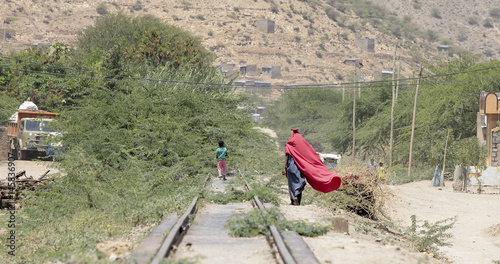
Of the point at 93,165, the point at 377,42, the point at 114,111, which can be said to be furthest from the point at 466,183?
the point at 377,42

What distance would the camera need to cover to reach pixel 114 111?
27.8m

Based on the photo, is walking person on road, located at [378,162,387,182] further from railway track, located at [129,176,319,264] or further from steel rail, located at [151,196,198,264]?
railway track, located at [129,176,319,264]

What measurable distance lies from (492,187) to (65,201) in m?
26.8

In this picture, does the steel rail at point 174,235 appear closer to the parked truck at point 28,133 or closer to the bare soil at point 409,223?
the bare soil at point 409,223

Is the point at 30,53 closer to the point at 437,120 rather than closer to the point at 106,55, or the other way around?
the point at 106,55

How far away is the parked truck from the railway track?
28144 mm

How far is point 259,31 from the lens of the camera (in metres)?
162

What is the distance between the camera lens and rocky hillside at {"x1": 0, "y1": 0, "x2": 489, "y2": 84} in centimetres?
14500

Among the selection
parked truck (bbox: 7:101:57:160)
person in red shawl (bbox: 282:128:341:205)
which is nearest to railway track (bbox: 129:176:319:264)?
person in red shawl (bbox: 282:128:341:205)

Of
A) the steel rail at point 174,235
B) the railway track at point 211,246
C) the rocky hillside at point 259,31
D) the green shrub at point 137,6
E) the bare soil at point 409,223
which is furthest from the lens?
the green shrub at point 137,6

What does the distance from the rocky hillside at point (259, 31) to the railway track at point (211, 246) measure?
417ft

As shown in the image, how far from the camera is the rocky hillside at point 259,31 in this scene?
14500 cm

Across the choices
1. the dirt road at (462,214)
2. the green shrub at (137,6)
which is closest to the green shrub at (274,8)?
the green shrub at (137,6)

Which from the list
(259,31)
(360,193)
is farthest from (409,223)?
(259,31)
